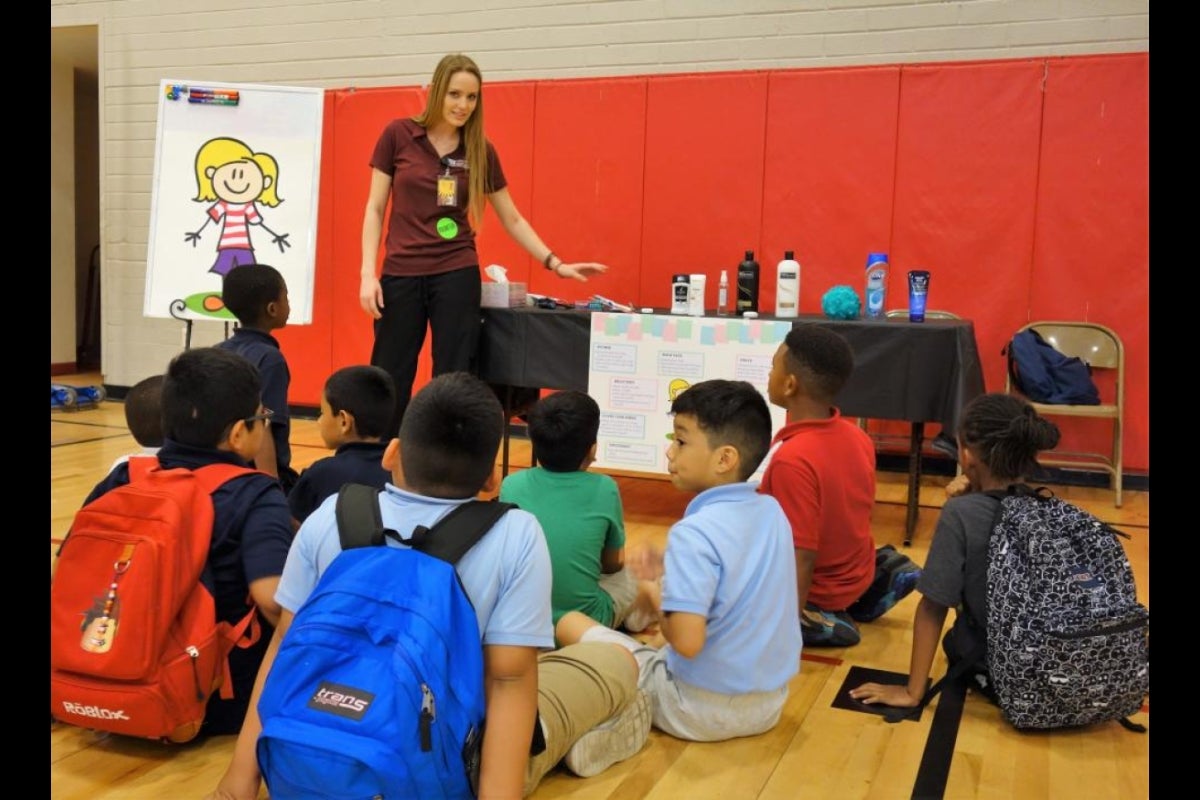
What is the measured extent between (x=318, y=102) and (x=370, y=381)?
340 centimetres

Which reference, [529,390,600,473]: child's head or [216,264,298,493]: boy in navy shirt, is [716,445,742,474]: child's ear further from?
[216,264,298,493]: boy in navy shirt

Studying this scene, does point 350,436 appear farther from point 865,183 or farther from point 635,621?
point 865,183

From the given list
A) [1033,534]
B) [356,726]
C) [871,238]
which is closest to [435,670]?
[356,726]

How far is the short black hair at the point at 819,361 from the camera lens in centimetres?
263

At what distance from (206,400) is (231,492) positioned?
0.19 m

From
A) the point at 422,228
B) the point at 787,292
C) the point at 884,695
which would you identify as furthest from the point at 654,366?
the point at 884,695

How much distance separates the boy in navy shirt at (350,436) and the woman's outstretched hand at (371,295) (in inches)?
49.1

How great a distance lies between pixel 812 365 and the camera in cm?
263

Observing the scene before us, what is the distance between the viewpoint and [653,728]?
2.16 metres

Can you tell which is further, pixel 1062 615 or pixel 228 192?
pixel 228 192

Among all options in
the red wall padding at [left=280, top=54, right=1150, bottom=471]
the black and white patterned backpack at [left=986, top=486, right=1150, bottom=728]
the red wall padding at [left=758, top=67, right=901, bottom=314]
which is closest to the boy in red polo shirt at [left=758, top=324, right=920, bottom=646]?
the black and white patterned backpack at [left=986, top=486, right=1150, bottom=728]

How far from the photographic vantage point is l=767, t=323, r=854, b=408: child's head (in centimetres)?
263

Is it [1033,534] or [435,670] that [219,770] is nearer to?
[435,670]

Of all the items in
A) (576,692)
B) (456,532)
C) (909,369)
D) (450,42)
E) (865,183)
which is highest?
(450,42)
